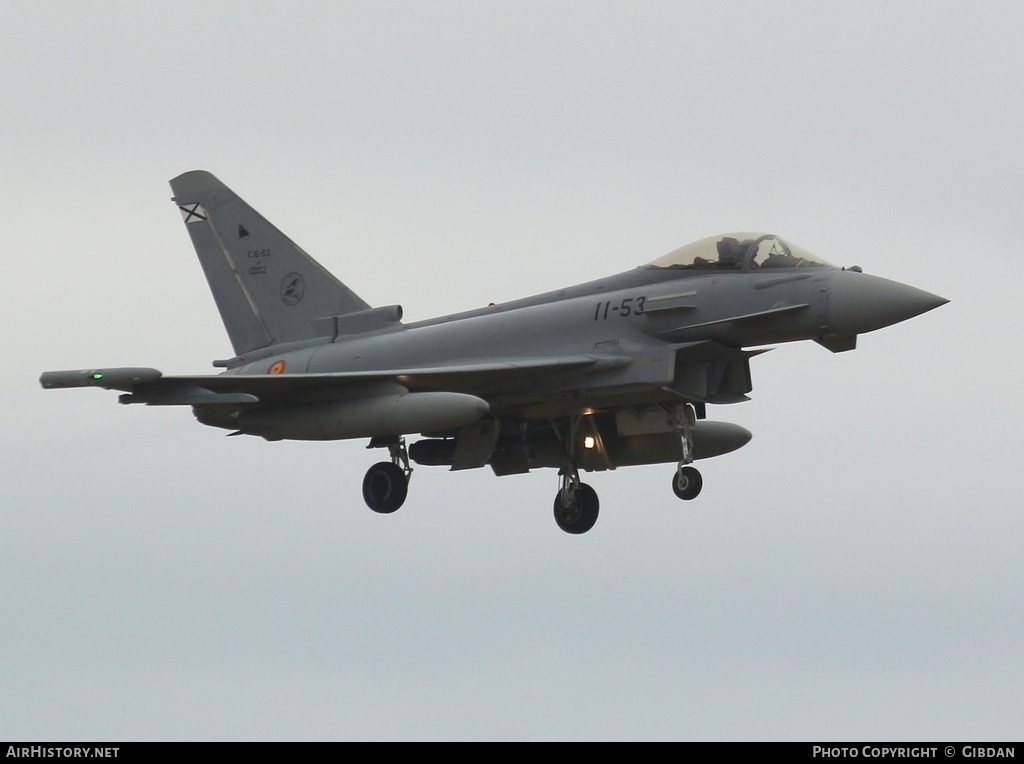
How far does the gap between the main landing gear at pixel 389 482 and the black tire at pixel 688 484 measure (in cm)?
421

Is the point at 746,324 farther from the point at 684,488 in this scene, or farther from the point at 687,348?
the point at 684,488

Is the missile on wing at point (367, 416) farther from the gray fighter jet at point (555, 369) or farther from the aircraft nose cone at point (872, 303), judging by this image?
the aircraft nose cone at point (872, 303)

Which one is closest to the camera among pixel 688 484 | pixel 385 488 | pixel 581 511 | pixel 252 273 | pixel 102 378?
pixel 102 378

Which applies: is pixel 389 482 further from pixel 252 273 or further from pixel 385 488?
pixel 252 273

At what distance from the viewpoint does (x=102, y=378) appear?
2288 cm

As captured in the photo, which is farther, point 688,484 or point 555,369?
point 555,369

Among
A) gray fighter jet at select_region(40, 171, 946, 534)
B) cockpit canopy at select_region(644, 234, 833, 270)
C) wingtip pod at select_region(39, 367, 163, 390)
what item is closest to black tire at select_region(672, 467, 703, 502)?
gray fighter jet at select_region(40, 171, 946, 534)

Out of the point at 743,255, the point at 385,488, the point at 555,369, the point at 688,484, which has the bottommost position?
the point at 688,484

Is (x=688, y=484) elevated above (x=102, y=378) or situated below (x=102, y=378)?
below

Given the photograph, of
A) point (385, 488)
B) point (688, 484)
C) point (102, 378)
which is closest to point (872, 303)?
point (688, 484)

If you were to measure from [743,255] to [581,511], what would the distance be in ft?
17.0

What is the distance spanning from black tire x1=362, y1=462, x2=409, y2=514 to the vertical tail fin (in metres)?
2.90

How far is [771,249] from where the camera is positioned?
24203 millimetres

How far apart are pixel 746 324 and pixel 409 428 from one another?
4794 mm
